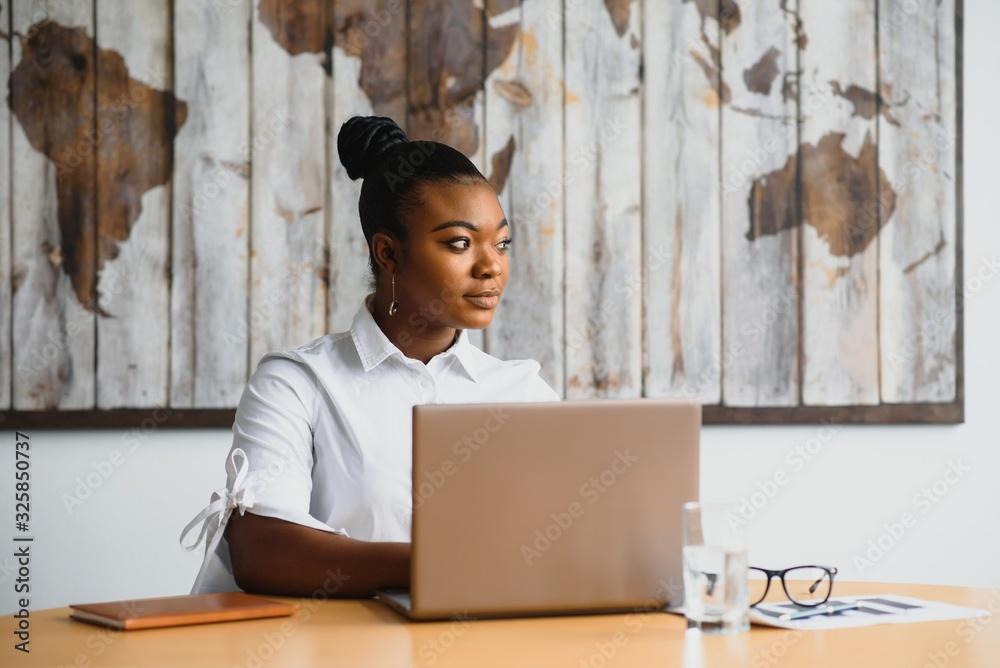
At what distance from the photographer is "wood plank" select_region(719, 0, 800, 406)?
239 cm

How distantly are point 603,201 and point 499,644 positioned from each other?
1470 millimetres

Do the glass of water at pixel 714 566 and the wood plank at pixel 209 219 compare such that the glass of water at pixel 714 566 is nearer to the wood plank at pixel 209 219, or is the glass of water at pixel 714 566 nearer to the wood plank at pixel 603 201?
the wood plank at pixel 603 201

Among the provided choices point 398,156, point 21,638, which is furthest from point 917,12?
point 21,638

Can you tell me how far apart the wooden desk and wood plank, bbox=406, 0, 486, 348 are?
1.25m

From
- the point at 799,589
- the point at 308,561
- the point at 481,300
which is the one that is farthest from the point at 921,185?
the point at 308,561

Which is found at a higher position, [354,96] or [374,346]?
[354,96]

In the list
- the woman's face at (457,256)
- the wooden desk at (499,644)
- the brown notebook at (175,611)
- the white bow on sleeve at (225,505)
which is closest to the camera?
the wooden desk at (499,644)

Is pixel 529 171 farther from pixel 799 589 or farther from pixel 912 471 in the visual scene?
pixel 799 589

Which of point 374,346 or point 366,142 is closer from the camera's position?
point 374,346

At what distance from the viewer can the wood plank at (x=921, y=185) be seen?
243 centimetres

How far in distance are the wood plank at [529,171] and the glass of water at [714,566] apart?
1248 millimetres

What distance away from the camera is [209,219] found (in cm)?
225

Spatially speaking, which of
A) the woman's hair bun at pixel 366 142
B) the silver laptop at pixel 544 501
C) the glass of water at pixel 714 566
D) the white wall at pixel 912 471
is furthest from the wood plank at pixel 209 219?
the glass of water at pixel 714 566

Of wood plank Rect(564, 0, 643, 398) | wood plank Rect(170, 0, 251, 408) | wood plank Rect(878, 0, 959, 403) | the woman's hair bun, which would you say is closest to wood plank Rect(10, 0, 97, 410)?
wood plank Rect(170, 0, 251, 408)
